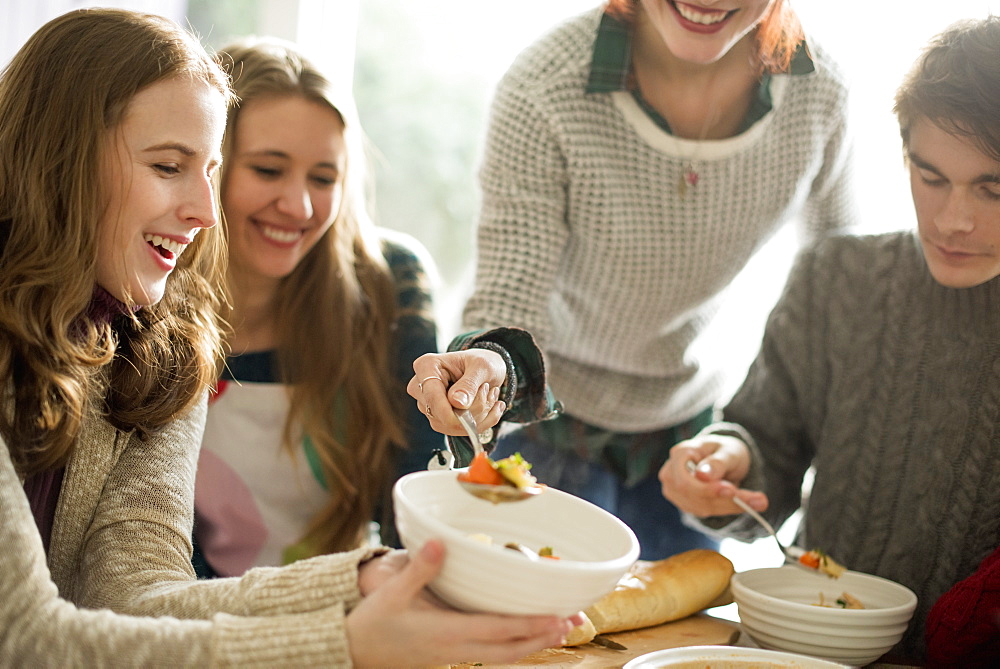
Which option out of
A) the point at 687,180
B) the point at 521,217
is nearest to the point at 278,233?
the point at 521,217

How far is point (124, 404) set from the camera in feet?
3.86

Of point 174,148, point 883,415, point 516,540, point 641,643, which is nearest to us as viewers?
point 516,540

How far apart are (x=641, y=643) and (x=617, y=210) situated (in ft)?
2.31

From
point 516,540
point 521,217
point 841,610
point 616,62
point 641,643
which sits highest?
point 616,62

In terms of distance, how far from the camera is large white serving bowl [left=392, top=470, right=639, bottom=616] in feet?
2.55

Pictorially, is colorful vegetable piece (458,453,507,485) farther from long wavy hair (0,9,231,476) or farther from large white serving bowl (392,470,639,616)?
long wavy hair (0,9,231,476)

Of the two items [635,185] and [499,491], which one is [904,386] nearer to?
[635,185]

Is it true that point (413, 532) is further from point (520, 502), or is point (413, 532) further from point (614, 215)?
point (614, 215)

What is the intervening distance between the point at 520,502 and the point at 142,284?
20.6 inches

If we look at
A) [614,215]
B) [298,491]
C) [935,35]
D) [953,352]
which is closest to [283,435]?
[298,491]

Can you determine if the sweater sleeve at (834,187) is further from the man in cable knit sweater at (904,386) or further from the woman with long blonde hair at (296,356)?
the woman with long blonde hair at (296,356)

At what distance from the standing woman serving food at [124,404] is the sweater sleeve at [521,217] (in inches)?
18.5

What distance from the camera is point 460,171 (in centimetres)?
268

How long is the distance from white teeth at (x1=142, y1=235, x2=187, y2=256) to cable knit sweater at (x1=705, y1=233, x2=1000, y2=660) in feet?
3.06
